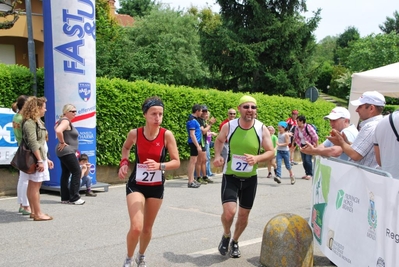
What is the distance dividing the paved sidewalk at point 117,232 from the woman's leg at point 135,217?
30.5 inches

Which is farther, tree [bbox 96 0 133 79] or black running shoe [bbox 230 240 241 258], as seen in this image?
tree [bbox 96 0 133 79]

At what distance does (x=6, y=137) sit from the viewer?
10.1 metres

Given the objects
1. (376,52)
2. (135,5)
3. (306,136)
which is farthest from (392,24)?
(306,136)

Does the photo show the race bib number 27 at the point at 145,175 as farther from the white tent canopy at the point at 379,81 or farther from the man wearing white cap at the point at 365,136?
the white tent canopy at the point at 379,81

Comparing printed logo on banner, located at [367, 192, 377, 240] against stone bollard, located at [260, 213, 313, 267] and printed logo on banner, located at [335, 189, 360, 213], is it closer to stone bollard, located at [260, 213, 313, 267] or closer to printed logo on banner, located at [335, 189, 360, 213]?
printed logo on banner, located at [335, 189, 360, 213]

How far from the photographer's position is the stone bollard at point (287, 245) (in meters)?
5.59

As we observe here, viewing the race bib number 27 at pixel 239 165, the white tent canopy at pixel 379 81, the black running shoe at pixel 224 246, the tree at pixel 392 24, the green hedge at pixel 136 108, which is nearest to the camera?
the race bib number 27 at pixel 239 165

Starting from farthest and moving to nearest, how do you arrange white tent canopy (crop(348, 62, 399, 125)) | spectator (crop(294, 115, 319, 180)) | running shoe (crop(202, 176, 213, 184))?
1. spectator (crop(294, 115, 319, 180))
2. running shoe (crop(202, 176, 213, 184))
3. white tent canopy (crop(348, 62, 399, 125))

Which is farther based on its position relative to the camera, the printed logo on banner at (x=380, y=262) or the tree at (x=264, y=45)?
the tree at (x=264, y=45)

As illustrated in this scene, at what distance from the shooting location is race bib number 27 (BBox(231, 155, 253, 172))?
6027 millimetres

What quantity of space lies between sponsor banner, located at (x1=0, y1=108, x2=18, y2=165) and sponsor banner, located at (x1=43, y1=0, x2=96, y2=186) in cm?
74

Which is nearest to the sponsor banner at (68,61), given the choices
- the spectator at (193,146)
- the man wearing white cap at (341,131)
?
the spectator at (193,146)

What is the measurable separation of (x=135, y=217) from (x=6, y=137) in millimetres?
6048

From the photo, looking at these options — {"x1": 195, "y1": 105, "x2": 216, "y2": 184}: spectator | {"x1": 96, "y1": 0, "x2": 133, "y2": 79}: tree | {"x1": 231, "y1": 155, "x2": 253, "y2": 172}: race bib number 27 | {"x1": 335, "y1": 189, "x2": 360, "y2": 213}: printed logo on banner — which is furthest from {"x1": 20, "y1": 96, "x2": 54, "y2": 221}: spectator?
{"x1": 96, "y1": 0, "x2": 133, "y2": 79}: tree
